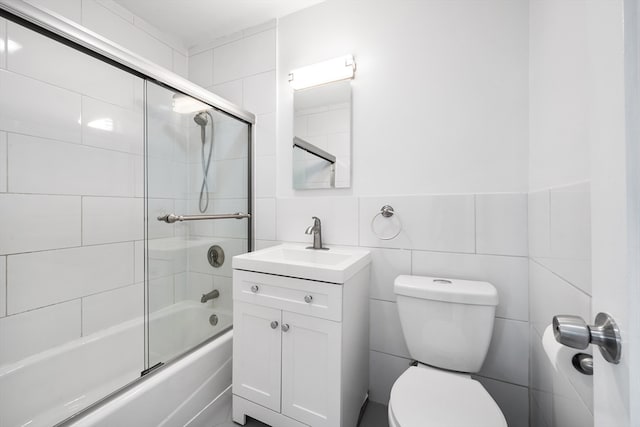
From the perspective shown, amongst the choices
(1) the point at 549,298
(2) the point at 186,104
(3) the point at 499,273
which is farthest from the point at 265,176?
(1) the point at 549,298

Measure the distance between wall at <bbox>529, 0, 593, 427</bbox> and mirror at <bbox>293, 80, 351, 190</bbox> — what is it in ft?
2.78

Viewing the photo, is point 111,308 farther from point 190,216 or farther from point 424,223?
point 424,223

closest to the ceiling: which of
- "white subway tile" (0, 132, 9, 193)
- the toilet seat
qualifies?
"white subway tile" (0, 132, 9, 193)

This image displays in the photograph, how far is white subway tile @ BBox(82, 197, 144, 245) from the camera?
145 cm

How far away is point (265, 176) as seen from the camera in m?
1.79

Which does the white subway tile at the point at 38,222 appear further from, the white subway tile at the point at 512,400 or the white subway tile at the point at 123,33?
the white subway tile at the point at 512,400

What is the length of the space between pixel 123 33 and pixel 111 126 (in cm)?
63

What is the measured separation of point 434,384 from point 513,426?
62 centimetres

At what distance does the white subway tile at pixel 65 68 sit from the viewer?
1.09 meters

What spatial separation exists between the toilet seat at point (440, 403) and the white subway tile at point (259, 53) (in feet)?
6.22

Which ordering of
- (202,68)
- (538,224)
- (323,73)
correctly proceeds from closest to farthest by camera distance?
(538,224) < (323,73) < (202,68)

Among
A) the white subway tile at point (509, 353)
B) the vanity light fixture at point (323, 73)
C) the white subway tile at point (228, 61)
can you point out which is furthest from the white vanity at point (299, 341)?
the white subway tile at point (228, 61)

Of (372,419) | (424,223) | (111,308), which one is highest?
(424,223)

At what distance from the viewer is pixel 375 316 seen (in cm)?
144
